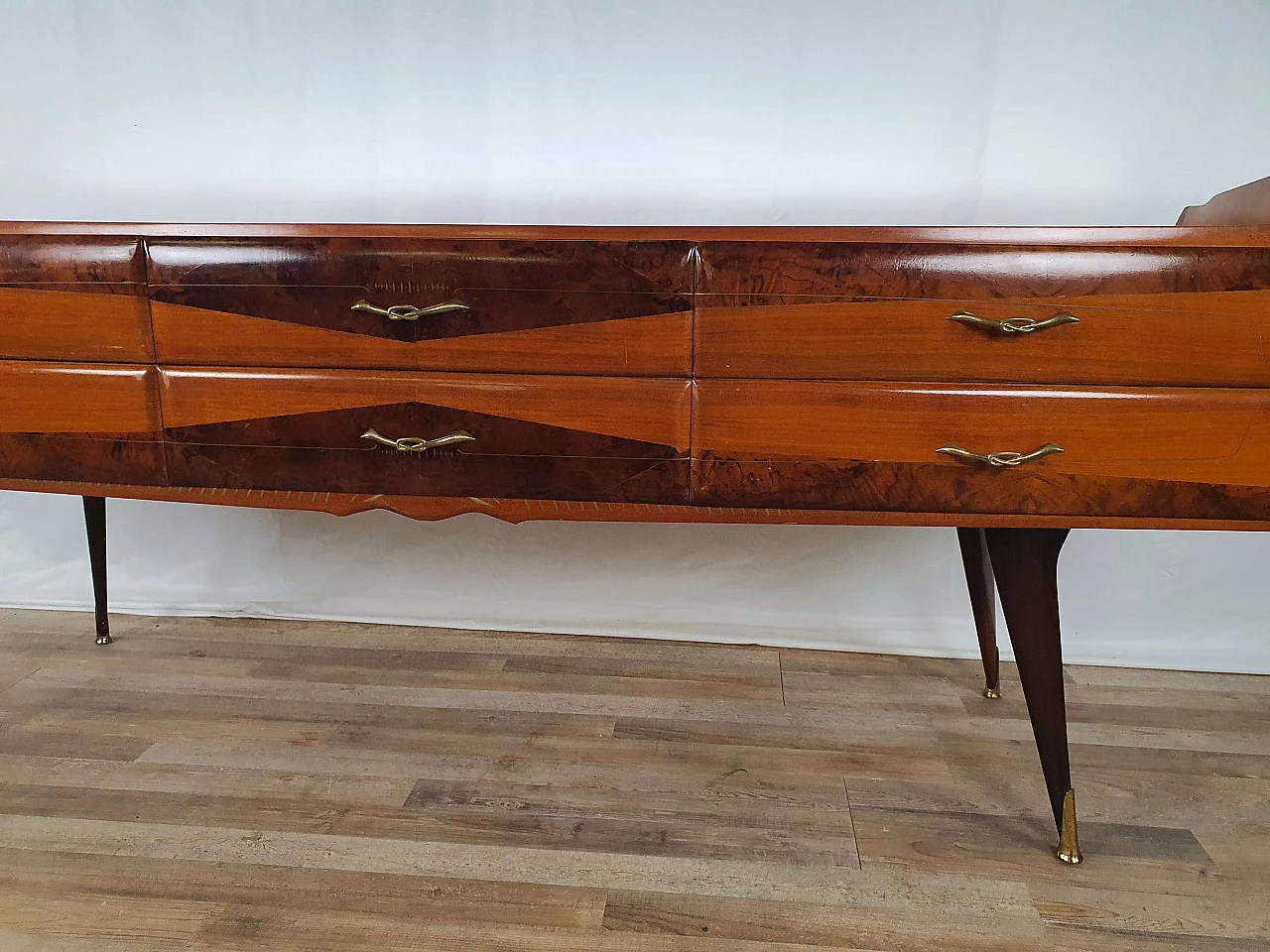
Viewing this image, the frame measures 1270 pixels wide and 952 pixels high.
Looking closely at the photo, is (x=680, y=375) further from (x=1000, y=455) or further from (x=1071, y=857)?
(x=1071, y=857)

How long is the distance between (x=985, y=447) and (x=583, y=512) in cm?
53

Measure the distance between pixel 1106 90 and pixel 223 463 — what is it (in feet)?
5.76

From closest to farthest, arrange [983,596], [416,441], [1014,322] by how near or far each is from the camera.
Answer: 1. [1014,322]
2. [416,441]
3. [983,596]

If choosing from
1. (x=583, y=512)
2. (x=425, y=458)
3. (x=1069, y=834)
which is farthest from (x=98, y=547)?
(x=1069, y=834)

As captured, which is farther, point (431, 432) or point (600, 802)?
point (600, 802)

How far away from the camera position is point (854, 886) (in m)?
1.10

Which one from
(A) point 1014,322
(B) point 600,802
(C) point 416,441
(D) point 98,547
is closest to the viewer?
(A) point 1014,322

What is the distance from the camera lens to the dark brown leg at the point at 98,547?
1716 millimetres

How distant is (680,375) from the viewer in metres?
1.13

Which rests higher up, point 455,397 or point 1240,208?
point 1240,208

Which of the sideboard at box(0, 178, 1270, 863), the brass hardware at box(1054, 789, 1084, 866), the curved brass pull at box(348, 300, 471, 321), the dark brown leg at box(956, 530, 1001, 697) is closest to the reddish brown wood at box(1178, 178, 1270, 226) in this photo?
the sideboard at box(0, 178, 1270, 863)

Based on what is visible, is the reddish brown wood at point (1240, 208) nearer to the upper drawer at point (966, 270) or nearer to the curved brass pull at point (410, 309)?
the upper drawer at point (966, 270)

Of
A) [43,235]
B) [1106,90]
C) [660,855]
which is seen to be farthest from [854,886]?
[1106,90]

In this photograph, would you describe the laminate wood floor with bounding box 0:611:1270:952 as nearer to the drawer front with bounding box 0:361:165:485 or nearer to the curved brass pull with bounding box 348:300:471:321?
the drawer front with bounding box 0:361:165:485
